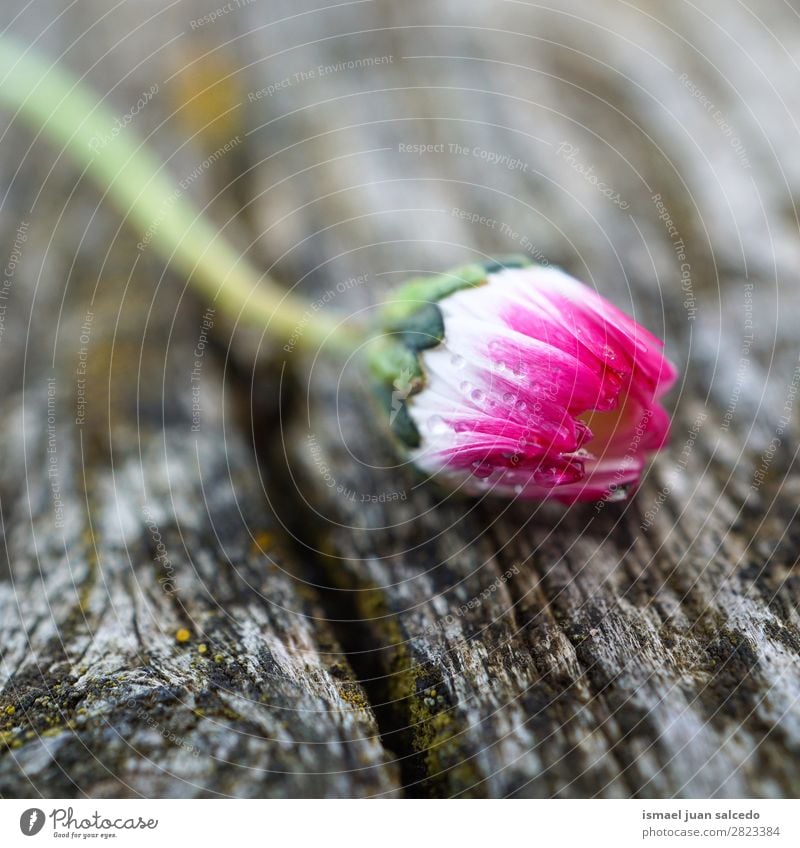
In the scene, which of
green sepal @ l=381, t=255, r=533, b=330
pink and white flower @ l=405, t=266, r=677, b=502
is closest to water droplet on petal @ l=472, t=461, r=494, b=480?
pink and white flower @ l=405, t=266, r=677, b=502

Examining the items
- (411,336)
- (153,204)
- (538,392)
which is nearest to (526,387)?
(538,392)

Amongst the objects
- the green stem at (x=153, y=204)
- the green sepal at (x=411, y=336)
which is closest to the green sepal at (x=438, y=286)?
the green sepal at (x=411, y=336)

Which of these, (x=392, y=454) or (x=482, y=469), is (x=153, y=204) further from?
(x=482, y=469)

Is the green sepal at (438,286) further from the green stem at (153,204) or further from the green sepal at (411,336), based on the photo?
the green stem at (153,204)

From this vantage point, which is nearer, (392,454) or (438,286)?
(438,286)

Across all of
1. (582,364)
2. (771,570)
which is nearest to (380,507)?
(582,364)

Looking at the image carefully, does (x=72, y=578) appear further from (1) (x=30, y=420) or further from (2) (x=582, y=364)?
(2) (x=582, y=364)
